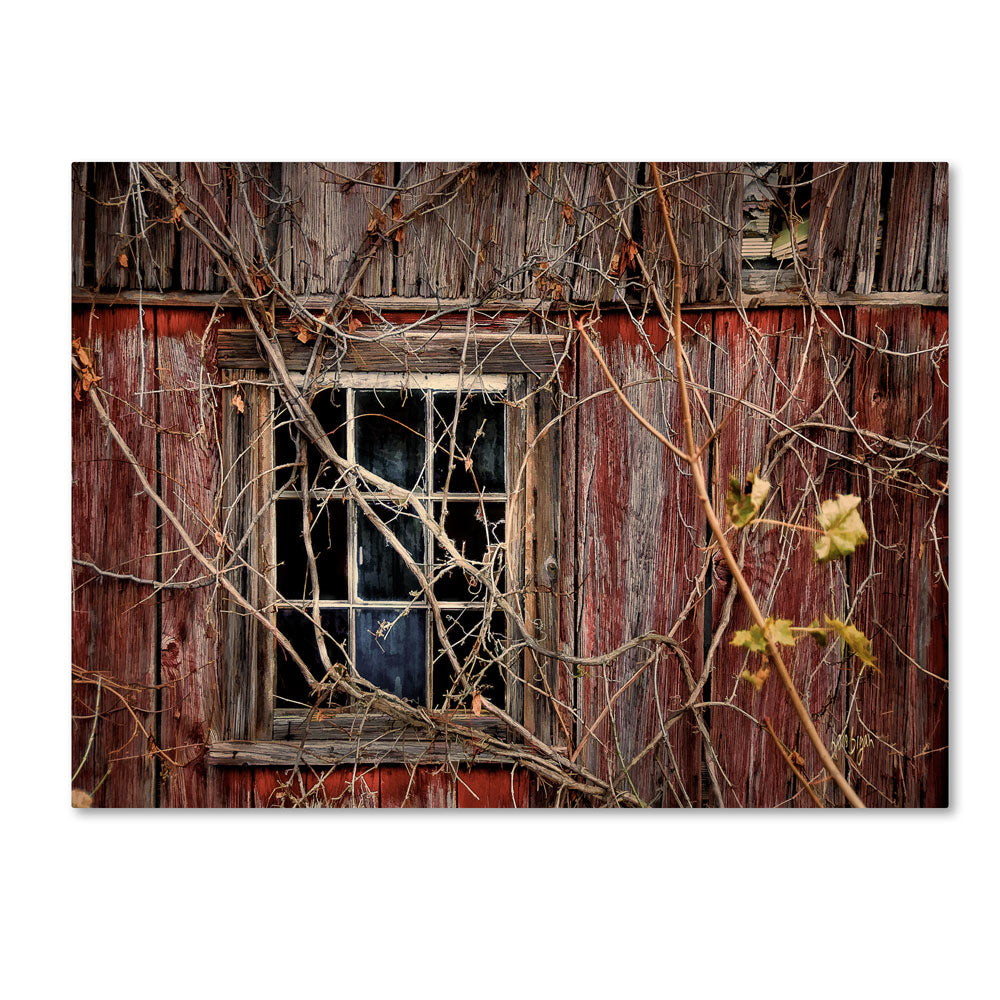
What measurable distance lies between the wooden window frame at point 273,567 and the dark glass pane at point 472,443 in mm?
30

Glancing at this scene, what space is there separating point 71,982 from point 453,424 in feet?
5.64

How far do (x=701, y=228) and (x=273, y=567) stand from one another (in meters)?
1.44

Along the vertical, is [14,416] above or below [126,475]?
above

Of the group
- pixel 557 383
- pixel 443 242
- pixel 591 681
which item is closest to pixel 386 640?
pixel 591 681

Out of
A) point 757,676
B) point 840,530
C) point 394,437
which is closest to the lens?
point 840,530

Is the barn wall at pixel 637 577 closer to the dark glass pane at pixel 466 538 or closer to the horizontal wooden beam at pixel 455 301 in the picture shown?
the horizontal wooden beam at pixel 455 301

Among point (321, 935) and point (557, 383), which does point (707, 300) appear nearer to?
point (557, 383)

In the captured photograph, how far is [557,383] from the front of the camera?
63.2 inches

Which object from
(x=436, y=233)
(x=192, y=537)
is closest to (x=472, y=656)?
(x=192, y=537)

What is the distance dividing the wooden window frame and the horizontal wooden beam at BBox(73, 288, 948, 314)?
16 cm

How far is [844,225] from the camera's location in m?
1.54

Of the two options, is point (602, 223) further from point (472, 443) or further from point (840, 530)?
point (840, 530)

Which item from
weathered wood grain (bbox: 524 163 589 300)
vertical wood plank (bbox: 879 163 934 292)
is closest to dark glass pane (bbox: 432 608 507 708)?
weathered wood grain (bbox: 524 163 589 300)
